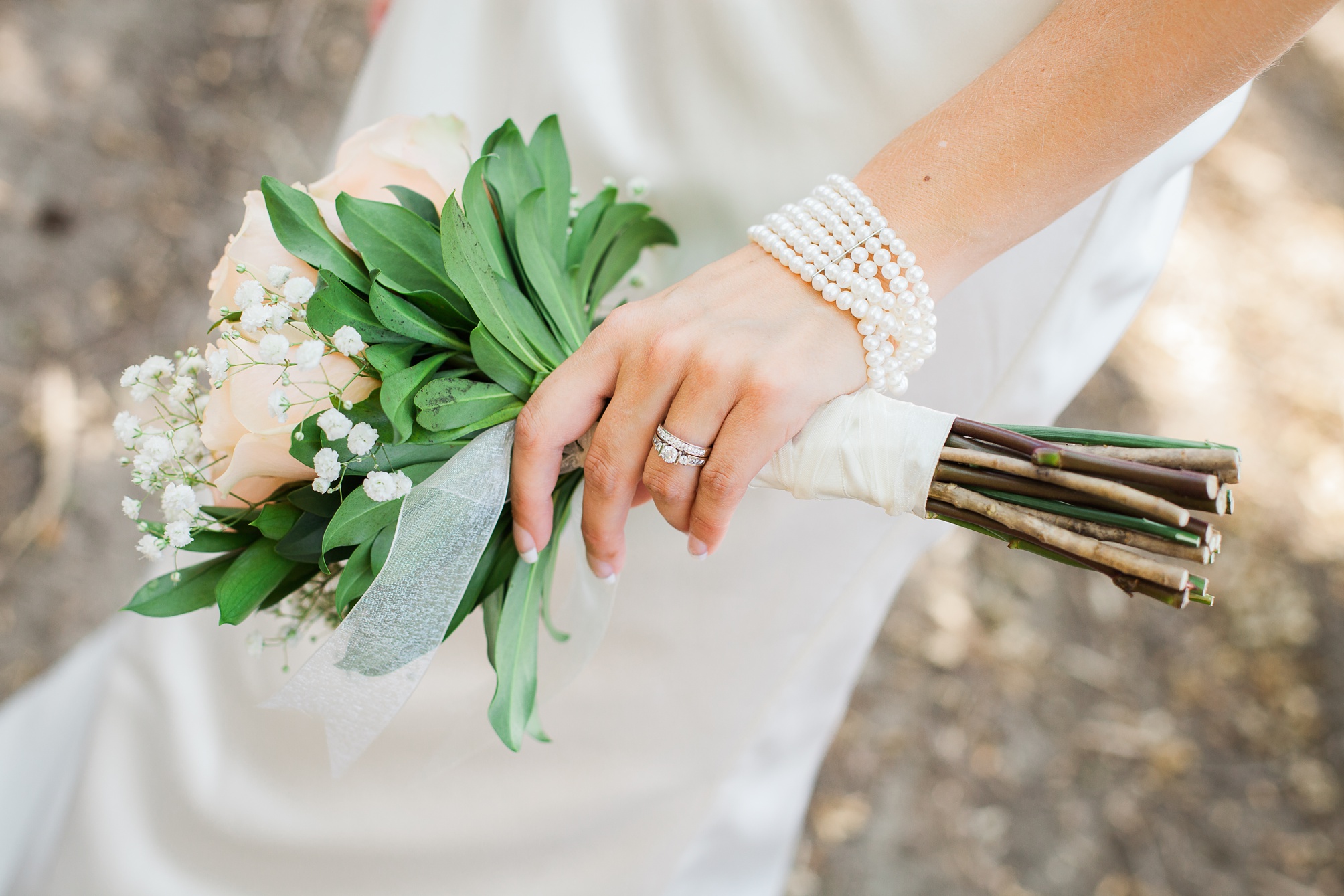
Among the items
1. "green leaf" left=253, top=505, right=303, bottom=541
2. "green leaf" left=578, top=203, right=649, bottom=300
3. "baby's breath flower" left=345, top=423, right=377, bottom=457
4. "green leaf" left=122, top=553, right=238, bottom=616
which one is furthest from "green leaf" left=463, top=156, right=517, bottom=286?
"green leaf" left=122, top=553, right=238, bottom=616

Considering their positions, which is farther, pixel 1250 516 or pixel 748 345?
pixel 1250 516

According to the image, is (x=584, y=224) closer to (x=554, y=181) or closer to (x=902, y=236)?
(x=554, y=181)

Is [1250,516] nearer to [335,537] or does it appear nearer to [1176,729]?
[1176,729]

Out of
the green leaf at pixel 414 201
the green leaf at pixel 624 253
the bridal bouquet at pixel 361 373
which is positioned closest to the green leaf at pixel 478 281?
Result: the bridal bouquet at pixel 361 373

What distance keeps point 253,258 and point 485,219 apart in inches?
9.0

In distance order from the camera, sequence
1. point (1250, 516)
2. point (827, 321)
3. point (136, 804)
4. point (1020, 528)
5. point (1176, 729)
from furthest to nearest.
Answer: point (1250, 516), point (1176, 729), point (136, 804), point (827, 321), point (1020, 528)

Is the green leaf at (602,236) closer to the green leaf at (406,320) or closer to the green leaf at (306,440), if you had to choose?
the green leaf at (406,320)

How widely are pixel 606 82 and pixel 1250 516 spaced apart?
2.43 metres

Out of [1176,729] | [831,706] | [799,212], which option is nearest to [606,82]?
[799,212]

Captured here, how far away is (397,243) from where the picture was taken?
0.85 meters

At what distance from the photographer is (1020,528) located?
738 mm

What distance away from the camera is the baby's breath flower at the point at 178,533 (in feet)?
2.52

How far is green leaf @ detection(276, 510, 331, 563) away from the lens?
827 mm

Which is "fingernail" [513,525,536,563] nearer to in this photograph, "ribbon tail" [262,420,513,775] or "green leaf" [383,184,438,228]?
"ribbon tail" [262,420,513,775]
